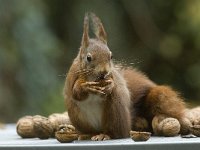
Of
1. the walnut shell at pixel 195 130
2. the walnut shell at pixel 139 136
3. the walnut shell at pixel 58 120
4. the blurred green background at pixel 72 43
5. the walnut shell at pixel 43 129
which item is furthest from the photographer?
the blurred green background at pixel 72 43

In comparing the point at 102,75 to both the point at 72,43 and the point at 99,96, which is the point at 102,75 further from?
the point at 72,43

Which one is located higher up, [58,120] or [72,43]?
[72,43]

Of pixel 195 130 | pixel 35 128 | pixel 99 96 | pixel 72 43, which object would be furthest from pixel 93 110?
pixel 72 43

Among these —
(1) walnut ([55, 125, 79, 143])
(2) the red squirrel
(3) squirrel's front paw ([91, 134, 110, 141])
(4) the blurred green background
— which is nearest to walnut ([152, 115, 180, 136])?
(2) the red squirrel

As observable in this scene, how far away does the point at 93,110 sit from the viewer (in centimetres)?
182

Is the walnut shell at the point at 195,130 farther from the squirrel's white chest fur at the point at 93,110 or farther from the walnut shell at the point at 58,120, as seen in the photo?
the walnut shell at the point at 58,120

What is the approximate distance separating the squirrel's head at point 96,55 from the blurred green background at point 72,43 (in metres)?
1.26

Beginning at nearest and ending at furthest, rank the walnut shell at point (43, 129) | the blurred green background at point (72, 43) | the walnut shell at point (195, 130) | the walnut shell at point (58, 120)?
1. the walnut shell at point (195, 130)
2. the walnut shell at point (43, 129)
3. the walnut shell at point (58, 120)
4. the blurred green background at point (72, 43)

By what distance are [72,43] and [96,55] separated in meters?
2.40

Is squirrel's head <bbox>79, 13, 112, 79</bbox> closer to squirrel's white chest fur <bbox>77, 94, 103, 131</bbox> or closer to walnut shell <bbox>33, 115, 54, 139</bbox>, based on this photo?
squirrel's white chest fur <bbox>77, 94, 103, 131</bbox>

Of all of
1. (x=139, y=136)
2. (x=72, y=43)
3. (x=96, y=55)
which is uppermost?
(x=72, y=43)

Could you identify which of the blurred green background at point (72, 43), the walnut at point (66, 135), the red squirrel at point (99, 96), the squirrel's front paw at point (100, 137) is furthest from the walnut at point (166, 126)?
the blurred green background at point (72, 43)

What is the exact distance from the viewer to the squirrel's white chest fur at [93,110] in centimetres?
182

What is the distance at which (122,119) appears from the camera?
6.03 ft
